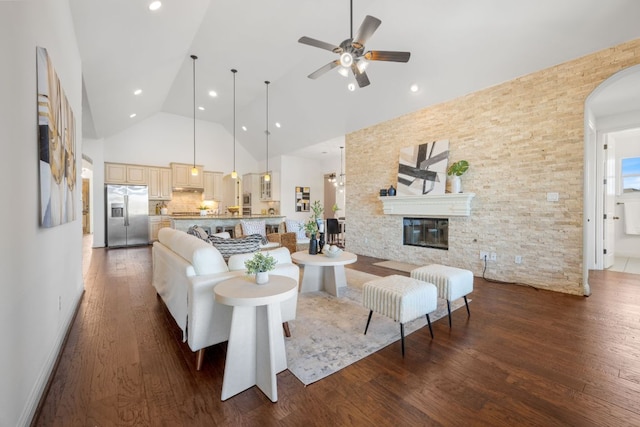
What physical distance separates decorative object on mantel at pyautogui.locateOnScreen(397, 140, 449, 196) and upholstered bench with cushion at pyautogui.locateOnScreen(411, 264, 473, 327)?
237cm

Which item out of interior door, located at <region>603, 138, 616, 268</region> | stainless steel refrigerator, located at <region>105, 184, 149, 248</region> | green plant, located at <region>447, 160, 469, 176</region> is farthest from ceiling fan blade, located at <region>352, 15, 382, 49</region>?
stainless steel refrigerator, located at <region>105, 184, 149, 248</region>


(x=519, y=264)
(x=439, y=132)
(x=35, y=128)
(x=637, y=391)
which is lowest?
(x=637, y=391)

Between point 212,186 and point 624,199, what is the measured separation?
10.8 meters

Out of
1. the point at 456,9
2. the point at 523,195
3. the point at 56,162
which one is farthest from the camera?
the point at 523,195

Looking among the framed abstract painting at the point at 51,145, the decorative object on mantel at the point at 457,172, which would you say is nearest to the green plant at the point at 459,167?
the decorative object on mantel at the point at 457,172

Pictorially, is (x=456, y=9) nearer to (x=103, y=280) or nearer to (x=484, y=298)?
(x=484, y=298)

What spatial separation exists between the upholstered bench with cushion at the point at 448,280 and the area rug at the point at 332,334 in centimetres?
35

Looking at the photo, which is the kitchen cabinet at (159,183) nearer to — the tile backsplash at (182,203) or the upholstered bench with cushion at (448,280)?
the tile backsplash at (182,203)

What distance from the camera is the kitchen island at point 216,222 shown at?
18.5 ft

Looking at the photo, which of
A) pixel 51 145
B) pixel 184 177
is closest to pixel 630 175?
pixel 51 145

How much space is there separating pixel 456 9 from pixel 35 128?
14.4 feet

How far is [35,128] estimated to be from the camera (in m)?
1.64

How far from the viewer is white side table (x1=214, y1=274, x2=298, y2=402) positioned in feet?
5.49

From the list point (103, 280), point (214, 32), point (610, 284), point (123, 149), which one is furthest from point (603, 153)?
point (123, 149)
